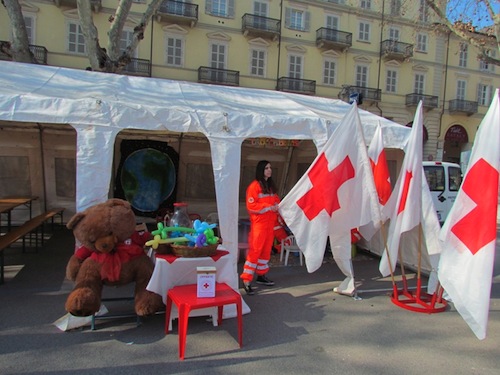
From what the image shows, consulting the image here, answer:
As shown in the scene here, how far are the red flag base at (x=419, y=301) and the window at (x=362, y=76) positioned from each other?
23.9m

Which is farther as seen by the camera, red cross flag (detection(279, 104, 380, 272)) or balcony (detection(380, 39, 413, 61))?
balcony (detection(380, 39, 413, 61))

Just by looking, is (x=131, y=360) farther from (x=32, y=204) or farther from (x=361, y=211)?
(x=32, y=204)

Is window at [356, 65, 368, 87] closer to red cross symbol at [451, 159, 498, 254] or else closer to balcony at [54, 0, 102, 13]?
balcony at [54, 0, 102, 13]

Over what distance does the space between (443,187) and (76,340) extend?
9.14 metres

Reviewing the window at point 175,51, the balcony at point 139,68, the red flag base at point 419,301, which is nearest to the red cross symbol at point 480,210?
the red flag base at point 419,301

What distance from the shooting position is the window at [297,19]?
81.9 feet

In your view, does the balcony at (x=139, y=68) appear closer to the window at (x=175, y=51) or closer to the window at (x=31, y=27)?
the window at (x=175, y=51)

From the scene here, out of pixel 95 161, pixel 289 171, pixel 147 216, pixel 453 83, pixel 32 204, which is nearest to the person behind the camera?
pixel 95 161

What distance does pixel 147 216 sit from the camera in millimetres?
8727

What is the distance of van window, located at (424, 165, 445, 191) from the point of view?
9.68m

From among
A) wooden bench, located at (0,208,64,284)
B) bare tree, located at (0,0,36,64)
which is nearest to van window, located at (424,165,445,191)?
wooden bench, located at (0,208,64,284)

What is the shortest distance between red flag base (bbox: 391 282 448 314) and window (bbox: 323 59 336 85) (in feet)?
74.3

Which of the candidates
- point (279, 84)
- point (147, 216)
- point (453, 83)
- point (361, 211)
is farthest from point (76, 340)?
point (453, 83)

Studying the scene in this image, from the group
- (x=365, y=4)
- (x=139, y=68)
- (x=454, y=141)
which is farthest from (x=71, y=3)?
(x=454, y=141)
